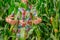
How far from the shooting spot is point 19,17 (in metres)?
1.46

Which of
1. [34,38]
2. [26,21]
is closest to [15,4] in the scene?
[26,21]

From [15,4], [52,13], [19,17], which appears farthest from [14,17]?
[52,13]

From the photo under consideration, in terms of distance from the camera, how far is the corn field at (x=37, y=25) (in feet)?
4.75

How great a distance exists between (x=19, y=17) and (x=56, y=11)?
0.99 ft

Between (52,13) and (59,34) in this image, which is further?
(52,13)

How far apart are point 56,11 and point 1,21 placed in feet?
1.39

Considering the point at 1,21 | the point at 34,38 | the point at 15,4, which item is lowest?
the point at 34,38

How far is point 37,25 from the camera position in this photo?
4.92 feet

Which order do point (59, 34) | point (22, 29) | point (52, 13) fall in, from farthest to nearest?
point (52, 13) → point (59, 34) → point (22, 29)

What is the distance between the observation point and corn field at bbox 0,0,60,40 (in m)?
1.45

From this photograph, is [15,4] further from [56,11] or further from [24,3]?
[56,11]

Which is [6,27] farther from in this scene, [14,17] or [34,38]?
[34,38]

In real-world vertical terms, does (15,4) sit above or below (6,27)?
above

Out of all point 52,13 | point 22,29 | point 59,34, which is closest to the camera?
point 22,29
